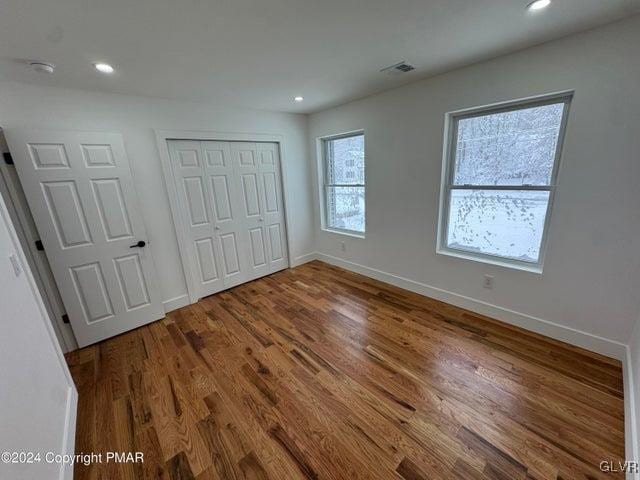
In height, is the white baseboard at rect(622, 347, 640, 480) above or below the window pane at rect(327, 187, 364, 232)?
below

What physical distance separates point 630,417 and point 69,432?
10.8ft

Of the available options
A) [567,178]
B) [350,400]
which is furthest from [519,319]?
[350,400]

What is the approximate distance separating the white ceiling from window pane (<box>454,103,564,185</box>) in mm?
521

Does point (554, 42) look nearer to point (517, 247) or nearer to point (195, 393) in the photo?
point (517, 247)

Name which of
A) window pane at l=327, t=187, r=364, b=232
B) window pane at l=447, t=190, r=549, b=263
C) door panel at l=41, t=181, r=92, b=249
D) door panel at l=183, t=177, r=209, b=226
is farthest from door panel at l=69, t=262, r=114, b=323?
window pane at l=447, t=190, r=549, b=263

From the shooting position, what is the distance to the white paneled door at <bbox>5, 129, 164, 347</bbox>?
2.13m

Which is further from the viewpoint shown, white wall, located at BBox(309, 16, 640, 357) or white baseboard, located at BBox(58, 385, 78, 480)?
white wall, located at BBox(309, 16, 640, 357)

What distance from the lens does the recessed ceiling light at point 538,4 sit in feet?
4.58

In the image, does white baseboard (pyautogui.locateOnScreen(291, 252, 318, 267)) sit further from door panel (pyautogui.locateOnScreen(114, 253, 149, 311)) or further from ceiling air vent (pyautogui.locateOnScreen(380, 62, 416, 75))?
ceiling air vent (pyautogui.locateOnScreen(380, 62, 416, 75))

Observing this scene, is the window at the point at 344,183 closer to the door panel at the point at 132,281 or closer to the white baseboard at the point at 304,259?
the white baseboard at the point at 304,259

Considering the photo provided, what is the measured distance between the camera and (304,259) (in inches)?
173

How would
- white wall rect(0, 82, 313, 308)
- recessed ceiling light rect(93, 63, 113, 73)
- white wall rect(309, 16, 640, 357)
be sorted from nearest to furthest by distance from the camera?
white wall rect(309, 16, 640, 357) → recessed ceiling light rect(93, 63, 113, 73) → white wall rect(0, 82, 313, 308)

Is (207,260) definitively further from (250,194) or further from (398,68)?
(398,68)

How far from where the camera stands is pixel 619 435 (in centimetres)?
143
